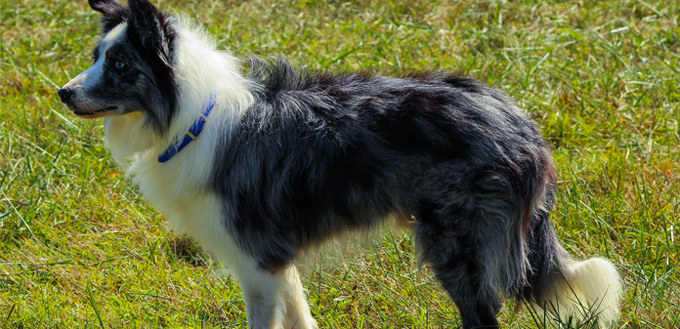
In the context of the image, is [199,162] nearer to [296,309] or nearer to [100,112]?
[100,112]

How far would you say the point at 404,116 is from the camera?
3.10m

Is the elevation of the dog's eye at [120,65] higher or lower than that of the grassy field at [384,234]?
higher

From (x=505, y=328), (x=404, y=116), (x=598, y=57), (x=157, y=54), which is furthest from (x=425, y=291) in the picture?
(x=598, y=57)

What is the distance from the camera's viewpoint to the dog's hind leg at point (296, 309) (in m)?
3.53

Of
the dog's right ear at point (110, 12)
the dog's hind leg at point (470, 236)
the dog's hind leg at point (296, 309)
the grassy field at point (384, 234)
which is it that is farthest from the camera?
the grassy field at point (384, 234)

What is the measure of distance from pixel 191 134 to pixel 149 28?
0.48 meters

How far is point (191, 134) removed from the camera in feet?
10.6

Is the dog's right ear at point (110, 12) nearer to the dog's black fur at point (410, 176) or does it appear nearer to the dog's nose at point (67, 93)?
the dog's nose at point (67, 93)

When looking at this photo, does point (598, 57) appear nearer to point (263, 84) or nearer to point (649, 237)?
point (649, 237)

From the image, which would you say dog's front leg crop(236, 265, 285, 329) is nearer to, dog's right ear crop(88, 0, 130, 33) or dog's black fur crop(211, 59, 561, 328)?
dog's black fur crop(211, 59, 561, 328)

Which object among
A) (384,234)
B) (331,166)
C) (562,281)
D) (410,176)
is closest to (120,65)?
(331,166)

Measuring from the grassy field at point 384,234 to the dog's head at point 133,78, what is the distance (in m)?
0.91

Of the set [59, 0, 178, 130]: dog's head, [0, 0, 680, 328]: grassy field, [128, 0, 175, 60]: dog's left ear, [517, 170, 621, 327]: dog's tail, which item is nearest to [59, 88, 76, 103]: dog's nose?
[59, 0, 178, 130]: dog's head

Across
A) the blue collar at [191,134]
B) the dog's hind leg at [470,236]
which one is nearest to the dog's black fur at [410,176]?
the dog's hind leg at [470,236]
